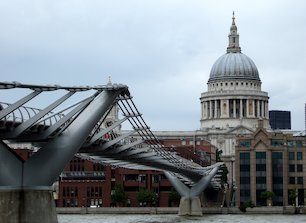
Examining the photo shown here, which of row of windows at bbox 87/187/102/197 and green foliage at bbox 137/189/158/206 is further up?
row of windows at bbox 87/187/102/197

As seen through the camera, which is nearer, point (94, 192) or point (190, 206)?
point (190, 206)

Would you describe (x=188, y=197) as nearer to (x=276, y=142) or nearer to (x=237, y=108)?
(x=276, y=142)

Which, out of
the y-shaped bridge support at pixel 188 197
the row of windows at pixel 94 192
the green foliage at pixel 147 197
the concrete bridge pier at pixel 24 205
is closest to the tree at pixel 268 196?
the green foliage at pixel 147 197

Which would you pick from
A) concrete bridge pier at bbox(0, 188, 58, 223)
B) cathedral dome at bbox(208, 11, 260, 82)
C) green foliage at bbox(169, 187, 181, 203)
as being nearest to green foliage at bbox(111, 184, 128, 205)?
green foliage at bbox(169, 187, 181, 203)

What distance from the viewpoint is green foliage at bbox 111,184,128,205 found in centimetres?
12625

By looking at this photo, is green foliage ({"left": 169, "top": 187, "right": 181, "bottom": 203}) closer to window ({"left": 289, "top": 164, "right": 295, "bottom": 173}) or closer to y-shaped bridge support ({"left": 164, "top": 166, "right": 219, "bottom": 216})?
window ({"left": 289, "top": 164, "right": 295, "bottom": 173})

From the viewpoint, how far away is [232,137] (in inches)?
7160

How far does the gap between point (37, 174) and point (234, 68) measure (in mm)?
152006

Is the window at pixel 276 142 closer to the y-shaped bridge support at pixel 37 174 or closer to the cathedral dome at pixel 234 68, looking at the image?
the cathedral dome at pixel 234 68

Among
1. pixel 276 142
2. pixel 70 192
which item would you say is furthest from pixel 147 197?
pixel 276 142

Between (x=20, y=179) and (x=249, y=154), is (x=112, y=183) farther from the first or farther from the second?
(x=20, y=179)

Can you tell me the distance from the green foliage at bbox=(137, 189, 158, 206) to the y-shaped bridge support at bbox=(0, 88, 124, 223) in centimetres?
8103

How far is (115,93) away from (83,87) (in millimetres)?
4709

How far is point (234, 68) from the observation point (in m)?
194
